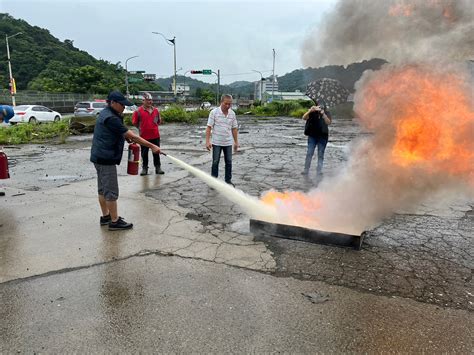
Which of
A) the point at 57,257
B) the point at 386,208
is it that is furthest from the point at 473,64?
the point at 57,257

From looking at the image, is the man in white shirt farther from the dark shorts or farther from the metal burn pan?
the metal burn pan

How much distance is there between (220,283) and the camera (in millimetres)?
3408

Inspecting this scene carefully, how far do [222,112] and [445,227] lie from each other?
13.4 ft

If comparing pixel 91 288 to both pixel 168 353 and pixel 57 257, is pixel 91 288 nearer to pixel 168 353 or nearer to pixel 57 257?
pixel 57 257

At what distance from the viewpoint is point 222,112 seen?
261 inches

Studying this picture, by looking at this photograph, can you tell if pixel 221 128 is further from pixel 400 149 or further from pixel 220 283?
pixel 220 283

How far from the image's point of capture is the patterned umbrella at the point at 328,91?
16.2ft

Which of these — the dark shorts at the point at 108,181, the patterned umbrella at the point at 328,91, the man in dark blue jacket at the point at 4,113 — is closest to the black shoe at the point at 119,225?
the dark shorts at the point at 108,181

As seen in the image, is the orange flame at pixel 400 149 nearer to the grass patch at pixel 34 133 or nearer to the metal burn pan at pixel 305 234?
the metal burn pan at pixel 305 234

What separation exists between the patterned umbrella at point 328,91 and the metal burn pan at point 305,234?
6.66ft

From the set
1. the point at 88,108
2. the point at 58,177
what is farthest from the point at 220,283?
the point at 88,108

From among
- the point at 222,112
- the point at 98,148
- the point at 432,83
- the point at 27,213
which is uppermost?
the point at 432,83

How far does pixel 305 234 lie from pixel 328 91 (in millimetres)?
2332

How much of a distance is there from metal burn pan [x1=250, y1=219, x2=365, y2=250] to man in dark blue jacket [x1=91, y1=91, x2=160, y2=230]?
179 cm
